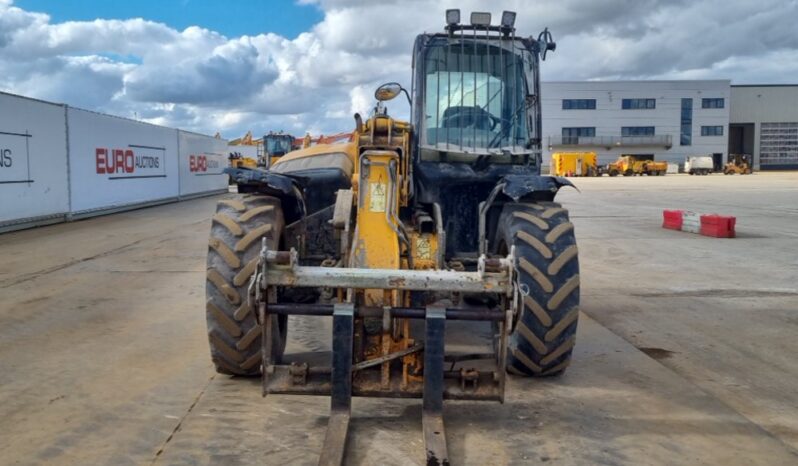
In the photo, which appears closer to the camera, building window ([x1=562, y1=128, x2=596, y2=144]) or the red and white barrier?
the red and white barrier

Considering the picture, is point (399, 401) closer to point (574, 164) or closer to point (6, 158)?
point (6, 158)

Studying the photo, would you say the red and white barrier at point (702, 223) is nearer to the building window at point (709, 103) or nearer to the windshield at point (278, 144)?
the windshield at point (278, 144)

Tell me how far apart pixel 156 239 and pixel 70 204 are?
5.52m

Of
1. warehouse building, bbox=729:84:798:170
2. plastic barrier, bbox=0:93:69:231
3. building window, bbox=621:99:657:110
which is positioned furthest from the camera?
warehouse building, bbox=729:84:798:170

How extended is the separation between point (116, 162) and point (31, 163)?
5.30 metres

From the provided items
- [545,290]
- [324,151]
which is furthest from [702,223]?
[545,290]

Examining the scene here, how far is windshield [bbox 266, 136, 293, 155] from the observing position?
3566 centimetres

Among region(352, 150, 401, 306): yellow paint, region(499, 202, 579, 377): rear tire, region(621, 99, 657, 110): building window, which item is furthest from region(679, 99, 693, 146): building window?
region(352, 150, 401, 306): yellow paint

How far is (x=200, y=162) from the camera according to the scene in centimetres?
3297

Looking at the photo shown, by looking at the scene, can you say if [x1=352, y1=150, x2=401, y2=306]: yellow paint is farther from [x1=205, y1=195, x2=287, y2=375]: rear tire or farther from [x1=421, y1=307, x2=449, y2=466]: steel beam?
[x1=205, y1=195, x2=287, y2=375]: rear tire

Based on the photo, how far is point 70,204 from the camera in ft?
63.1

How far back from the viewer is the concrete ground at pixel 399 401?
164 inches

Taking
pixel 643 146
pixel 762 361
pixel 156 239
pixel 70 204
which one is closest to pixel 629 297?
pixel 762 361

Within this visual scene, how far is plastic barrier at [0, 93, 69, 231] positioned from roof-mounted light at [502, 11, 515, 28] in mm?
13557
